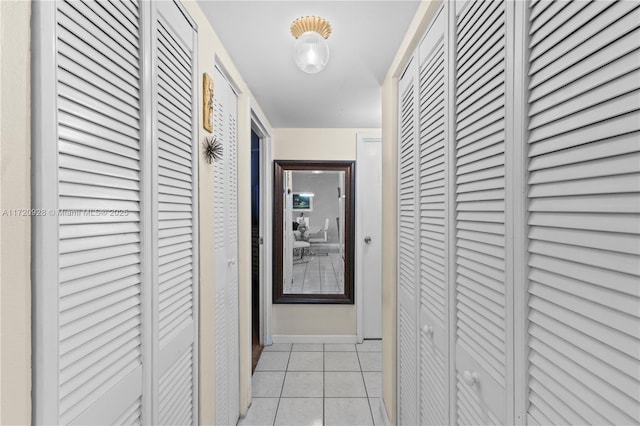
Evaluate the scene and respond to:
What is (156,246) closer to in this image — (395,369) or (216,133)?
(216,133)

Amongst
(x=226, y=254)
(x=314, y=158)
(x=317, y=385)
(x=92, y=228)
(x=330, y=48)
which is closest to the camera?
(x=92, y=228)

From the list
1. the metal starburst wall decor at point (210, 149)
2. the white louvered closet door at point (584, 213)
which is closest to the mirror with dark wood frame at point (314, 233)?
the metal starburst wall decor at point (210, 149)

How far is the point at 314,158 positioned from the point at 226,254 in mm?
1776

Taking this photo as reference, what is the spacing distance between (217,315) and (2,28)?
4.90 ft

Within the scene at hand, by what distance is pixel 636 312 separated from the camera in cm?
47

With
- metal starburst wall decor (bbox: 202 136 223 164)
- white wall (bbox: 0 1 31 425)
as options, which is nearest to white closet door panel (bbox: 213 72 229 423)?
metal starburst wall decor (bbox: 202 136 223 164)

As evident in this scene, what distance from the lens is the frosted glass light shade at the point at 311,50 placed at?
57.4 inches

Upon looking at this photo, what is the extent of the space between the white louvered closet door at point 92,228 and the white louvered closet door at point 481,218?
947 mm

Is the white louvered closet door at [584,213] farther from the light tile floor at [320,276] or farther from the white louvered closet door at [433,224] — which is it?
the light tile floor at [320,276]

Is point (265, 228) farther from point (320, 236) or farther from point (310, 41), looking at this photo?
point (310, 41)

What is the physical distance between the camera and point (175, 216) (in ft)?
3.91

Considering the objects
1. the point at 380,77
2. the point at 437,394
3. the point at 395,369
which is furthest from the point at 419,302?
the point at 380,77

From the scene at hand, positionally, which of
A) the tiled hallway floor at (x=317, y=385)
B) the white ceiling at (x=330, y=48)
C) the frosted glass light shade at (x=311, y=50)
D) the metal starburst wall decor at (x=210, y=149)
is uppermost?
the white ceiling at (x=330, y=48)

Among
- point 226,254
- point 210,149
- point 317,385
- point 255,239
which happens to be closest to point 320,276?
point 255,239
